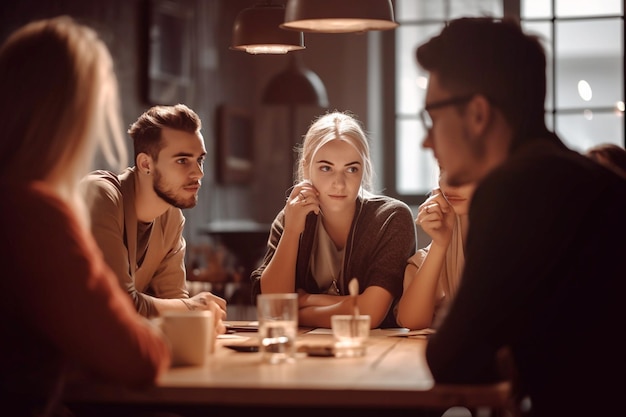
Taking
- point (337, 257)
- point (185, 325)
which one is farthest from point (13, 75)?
point (337, 257)

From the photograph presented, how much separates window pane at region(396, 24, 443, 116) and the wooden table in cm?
603

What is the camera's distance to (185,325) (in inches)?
88.6

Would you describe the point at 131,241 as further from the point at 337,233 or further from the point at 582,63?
the point at 582,63

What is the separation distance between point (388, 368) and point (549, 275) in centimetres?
48

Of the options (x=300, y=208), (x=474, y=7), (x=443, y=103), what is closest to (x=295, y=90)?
(x=474, y=7)

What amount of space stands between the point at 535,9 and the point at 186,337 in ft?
20.3

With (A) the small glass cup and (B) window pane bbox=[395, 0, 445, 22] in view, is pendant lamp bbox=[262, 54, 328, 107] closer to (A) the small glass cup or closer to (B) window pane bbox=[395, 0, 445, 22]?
(B) window pane bbox=[395, 0, 445, 22]

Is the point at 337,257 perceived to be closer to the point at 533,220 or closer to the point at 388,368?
the point at 388,368

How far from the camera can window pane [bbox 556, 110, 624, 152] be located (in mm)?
7629

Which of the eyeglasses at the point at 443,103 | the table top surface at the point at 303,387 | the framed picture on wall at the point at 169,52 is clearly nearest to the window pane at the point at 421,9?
the framed picture on wall at the point at 169,52

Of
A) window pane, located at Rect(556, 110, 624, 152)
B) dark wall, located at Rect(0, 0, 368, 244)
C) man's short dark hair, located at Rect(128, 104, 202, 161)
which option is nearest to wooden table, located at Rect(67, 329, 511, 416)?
man's short dark hair, located at Rect(128, 104, 202, 161)

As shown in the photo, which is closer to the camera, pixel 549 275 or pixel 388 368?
pixel 549 275

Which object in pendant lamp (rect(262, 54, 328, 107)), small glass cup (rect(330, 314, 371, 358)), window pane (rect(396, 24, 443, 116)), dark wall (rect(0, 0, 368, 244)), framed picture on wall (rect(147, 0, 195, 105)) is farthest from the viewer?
window pane (rect(396, 24, 443, 116))

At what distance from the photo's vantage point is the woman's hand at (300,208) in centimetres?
345
